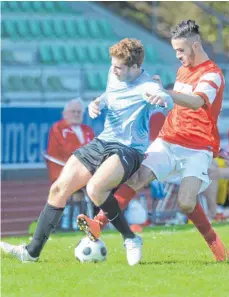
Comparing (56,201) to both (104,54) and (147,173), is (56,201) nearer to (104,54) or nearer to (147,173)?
(147,173)

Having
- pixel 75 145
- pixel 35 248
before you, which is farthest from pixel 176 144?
pixel 75 145

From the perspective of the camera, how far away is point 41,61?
22.0 meters

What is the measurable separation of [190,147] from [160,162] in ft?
0.95

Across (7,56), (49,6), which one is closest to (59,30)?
(49,6)

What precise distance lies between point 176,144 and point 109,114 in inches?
28.8

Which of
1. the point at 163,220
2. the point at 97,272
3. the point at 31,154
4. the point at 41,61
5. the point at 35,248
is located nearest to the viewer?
the point at 97,272

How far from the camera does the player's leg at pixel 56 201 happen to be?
832 centimetres

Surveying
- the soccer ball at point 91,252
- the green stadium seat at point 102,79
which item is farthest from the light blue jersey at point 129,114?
the green stadium seat at point 102,79

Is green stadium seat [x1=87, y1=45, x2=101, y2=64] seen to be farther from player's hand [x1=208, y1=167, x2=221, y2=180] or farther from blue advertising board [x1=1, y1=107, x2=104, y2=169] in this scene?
player's hand [x1=208, y1=167, x2=221, y2=180]

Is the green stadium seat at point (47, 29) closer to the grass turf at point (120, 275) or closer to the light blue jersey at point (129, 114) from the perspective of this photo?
the grass turf at point (120, 275)

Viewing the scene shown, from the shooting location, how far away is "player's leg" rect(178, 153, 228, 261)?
8.59 m

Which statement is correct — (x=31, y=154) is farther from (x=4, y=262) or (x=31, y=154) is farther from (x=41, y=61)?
(x=4, y=262)

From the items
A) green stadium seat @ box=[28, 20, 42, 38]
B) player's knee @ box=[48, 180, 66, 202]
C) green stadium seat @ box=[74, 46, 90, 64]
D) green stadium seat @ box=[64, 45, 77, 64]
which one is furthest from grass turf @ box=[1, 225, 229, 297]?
green stadium seat @ box=[28, 20, 42, 38]

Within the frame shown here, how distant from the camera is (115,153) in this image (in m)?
8.23
